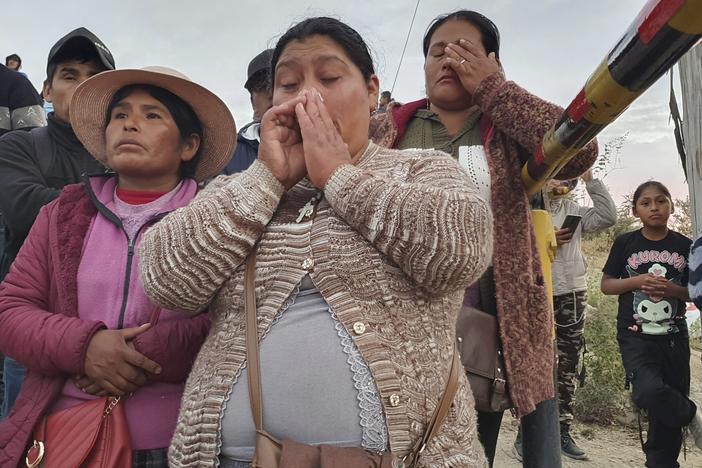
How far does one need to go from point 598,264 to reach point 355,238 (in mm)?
14679

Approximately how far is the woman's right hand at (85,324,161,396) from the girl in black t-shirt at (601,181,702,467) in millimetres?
3638

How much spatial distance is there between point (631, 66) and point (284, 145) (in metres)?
0.81

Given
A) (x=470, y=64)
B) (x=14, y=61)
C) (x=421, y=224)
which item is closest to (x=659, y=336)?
(x=470, y=64)

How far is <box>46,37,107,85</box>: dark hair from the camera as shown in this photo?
2.70 metres

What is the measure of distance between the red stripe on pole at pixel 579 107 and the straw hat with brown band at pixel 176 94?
4.22 ft

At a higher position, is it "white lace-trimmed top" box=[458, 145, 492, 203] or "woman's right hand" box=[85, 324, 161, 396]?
"white lace-trimmed top" box=[458, 145, 492, 203]

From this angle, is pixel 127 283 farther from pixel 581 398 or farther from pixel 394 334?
pixel 581 398

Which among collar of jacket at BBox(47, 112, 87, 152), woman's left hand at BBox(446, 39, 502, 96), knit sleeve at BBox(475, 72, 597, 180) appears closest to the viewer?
knit sleeve at BBox(475, 72, 597, 180)

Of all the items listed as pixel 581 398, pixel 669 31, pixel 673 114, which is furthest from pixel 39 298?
pixel 581 398

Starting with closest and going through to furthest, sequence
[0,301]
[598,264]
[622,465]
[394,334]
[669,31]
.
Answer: [669,31], [394,334], [0,301], [622,465], [598,264]

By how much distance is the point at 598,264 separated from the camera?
47.9 feet

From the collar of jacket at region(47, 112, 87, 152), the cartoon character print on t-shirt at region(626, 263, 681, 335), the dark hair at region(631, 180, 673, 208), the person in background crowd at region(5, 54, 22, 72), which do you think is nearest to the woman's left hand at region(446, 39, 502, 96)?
the collar of jacket at region(47, 112, 87, 152)

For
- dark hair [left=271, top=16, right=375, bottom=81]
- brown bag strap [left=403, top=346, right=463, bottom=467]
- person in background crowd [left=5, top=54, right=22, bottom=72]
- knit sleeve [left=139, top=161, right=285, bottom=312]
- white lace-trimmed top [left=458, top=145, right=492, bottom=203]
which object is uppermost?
person in background crowd [left=5, top=54, right=22, bottom=72]

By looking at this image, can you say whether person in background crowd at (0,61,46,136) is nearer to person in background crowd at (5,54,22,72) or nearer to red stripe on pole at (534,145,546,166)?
red stripe on pole at (534,145,546,166)
